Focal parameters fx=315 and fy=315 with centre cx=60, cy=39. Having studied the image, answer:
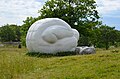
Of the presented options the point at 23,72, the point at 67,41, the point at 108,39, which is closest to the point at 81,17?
the point at 108,39

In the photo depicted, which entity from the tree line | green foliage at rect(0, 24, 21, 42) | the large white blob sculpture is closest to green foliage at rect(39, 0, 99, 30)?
the tree line

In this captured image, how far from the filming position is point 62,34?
22.2 m

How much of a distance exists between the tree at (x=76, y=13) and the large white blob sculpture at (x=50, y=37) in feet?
51.5

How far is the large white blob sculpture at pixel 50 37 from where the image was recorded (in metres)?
21.8

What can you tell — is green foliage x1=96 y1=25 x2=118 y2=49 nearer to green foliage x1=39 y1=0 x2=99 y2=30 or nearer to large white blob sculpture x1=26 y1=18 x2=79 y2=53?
green foliage x1=39 y1=0 x2=99 y2=30

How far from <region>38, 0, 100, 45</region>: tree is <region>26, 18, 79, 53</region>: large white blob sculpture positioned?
15690 millimetres

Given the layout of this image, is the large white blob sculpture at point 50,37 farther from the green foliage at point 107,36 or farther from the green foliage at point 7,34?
the green foliage at point 7,34

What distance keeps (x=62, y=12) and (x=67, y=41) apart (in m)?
17.1

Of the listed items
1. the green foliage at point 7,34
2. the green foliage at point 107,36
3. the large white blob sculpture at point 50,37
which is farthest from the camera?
the green foliage at point 7,34

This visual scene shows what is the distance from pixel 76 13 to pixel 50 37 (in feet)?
61.2

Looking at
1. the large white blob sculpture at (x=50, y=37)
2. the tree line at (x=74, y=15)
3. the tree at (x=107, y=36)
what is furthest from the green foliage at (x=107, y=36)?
the large white blob sculpture at (x=50, y=37)


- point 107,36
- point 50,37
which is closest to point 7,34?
point 107,36

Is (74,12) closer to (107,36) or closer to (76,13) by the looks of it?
(76,13)

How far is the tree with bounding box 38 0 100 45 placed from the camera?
127 feet
